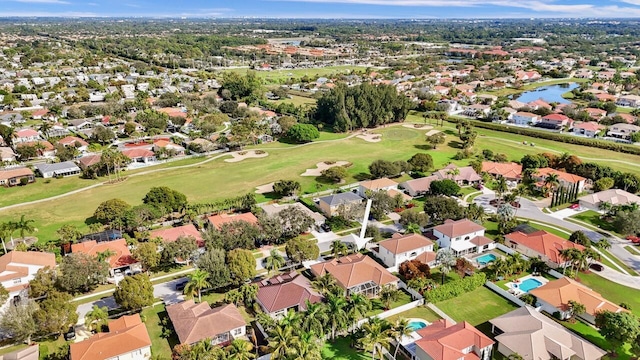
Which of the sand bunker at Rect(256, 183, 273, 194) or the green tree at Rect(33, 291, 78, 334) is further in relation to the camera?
the sand bunker at Rect(256, 183, 273, 194)

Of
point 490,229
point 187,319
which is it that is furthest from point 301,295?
point 490,229

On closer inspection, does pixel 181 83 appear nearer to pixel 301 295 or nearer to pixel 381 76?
pixel 381 76

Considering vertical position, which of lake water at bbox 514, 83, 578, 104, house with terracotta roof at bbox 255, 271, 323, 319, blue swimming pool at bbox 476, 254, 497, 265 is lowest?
blue swimming pool at bbox 476, 254, 497, 265

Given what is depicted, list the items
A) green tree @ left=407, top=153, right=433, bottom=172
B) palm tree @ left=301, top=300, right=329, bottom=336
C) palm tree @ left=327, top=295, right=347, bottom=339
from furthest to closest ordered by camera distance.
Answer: green tree @ left=407, top=153, right=433, bottom=172
palm tree @ left=327, top=295, right=347, bottom=339
palm tree @ left=301, top=300, right=329, bottom=336

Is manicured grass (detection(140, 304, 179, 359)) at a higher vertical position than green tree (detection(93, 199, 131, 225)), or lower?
lower

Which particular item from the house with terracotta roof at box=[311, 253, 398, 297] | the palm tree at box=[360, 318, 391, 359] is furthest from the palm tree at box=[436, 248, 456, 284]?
the palm tree at box=[360, 318, 391, 359]

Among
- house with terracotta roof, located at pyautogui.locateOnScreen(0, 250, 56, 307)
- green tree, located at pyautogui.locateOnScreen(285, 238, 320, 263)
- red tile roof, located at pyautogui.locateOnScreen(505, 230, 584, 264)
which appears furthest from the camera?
red tile roof, located at pyautogui.locateOnScreen(505, 230, 584, 264)

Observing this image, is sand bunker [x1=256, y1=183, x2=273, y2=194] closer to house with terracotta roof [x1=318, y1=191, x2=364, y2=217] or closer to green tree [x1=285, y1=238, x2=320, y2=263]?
house with terracotta roof [x1=318, y1=191, x2=364, y2=217]

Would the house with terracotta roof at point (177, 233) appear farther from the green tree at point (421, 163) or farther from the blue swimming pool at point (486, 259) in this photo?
the green tree at point (421, 163)
